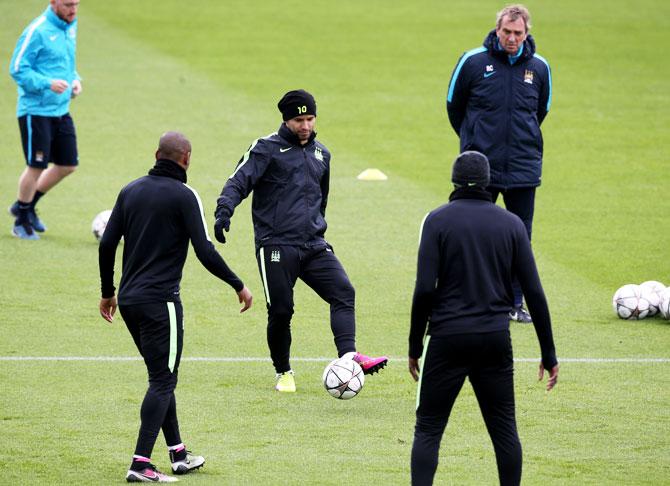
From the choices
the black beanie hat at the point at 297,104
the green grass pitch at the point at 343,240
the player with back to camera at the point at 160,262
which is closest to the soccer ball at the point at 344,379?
the green grass pitch at the point at 343,240

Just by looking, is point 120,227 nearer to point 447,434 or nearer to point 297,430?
point 297,430

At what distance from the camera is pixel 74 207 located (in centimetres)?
1717

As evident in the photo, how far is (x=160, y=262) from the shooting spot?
8.17 m

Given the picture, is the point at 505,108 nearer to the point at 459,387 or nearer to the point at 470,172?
the point at 470,172

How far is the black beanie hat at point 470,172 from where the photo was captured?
723 centimetres

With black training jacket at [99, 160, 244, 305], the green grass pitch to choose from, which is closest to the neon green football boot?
the green grass pitch

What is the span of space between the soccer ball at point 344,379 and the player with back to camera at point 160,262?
164 cm

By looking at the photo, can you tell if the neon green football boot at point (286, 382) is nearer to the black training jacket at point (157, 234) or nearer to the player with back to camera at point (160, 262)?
the player with back to camera at point (160, 262)

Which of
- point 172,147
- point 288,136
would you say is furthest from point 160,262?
point 288,136

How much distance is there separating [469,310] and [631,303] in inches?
219

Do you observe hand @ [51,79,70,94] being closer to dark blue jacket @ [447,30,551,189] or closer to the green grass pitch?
the green grass pitch

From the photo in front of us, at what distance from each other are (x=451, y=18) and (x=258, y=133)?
11.8 meters

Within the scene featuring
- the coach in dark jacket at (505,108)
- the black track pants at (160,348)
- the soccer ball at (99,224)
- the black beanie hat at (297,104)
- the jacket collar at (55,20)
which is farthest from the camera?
the soccer ball at (99,224)

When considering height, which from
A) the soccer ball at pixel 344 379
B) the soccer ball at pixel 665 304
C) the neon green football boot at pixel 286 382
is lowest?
the neon green football boot at pixel 286 382
